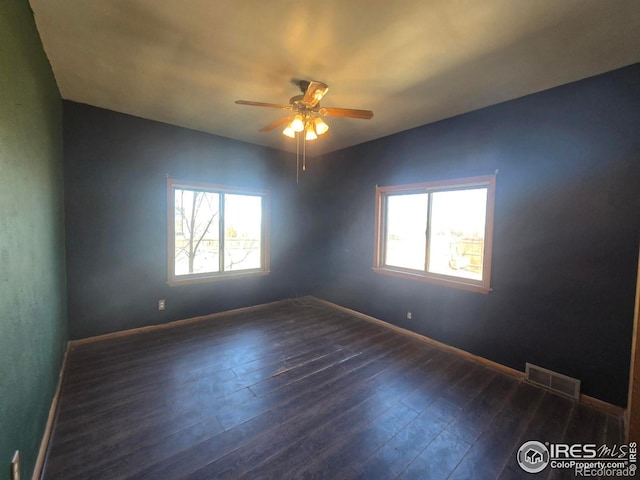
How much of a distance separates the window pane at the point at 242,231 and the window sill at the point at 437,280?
2.07 metres

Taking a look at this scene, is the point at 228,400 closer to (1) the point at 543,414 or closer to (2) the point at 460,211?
(1) the point at 543,414

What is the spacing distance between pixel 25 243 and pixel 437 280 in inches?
140

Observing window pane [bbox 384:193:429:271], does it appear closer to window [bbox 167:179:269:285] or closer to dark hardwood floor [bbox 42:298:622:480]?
dark hardwood floor [bbox 42:298:622:480]

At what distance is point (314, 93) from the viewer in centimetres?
216

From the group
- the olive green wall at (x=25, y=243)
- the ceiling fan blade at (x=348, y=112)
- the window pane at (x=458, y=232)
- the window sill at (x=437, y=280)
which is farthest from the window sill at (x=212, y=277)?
the ceiling fan blade at (x=348, y=112)

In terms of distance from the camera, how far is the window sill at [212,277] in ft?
11.7

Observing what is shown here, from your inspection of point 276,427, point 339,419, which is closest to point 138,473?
point 276,427

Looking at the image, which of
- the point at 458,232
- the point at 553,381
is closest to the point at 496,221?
the point at 458,232

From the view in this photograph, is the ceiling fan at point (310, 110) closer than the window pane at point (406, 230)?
Yes

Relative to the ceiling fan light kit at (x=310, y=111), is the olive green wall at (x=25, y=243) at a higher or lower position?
lower

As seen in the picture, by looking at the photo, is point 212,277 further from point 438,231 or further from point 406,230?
point 438,231

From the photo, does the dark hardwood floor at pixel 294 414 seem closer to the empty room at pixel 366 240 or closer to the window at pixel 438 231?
the empty room at pixel 366 240

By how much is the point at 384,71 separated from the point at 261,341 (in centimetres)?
311

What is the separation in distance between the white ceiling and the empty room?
0.06ft
